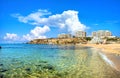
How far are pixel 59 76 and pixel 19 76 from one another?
3.93 metres

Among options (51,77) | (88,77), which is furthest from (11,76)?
(88,77)

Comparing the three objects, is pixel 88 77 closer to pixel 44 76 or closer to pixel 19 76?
pixel 44 76

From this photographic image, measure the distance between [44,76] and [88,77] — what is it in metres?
4.27

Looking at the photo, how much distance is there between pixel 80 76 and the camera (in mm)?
21047

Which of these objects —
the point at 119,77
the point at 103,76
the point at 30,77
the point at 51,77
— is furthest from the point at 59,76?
the point at 119,77

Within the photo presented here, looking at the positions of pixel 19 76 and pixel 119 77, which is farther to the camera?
pixel 19 76

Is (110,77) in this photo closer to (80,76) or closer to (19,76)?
(80,76)

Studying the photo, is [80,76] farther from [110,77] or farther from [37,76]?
[37,76]

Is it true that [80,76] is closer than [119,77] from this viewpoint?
No

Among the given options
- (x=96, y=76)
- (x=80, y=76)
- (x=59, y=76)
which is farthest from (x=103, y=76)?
(x=59, y=76)

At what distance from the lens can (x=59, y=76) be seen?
21375 mm

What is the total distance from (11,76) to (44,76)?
3.23 metres

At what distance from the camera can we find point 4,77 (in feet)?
67.8

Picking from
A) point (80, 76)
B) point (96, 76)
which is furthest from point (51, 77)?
point (96, 76)
